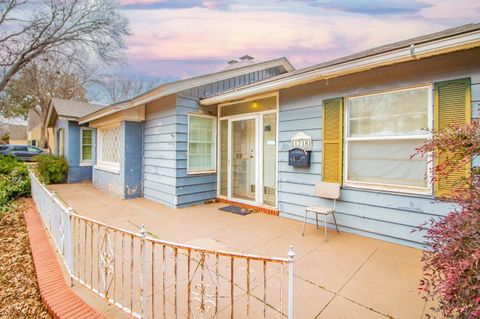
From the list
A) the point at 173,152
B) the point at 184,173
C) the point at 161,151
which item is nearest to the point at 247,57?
the point at 161,151

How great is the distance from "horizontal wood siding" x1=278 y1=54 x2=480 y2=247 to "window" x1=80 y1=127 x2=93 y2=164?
9307mm

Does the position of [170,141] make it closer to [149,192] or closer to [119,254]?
[149,192]

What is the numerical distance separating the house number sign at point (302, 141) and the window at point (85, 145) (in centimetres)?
963

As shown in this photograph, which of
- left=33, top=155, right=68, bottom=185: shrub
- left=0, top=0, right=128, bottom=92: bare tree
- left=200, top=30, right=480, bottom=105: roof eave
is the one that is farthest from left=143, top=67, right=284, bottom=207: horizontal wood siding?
left=0, top=0, right=128, bottom=92: bare tree

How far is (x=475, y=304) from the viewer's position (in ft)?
3.53

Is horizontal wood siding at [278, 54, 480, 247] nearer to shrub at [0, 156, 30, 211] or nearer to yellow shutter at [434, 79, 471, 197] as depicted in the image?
yellow shutter at [434, 79, 471, 197]

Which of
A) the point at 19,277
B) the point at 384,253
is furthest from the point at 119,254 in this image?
the point at 384,253

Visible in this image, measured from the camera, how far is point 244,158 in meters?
6.09

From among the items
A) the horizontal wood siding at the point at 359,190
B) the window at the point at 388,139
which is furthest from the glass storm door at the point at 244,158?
the window at the point at 388,139

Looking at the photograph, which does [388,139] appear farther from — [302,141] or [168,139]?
[168,139]

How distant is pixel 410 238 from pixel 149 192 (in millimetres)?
6020

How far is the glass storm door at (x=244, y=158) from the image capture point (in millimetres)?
5844

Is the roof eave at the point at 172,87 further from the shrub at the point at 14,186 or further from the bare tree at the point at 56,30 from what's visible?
the bare tree at the point at 56,30

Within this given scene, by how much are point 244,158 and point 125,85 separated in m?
24.7
